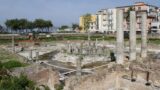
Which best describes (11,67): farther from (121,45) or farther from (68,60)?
(68,60)

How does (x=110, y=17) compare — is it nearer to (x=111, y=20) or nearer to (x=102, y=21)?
(x=111, y=20)

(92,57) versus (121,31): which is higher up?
(121,31)

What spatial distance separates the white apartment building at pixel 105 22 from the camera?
292ft

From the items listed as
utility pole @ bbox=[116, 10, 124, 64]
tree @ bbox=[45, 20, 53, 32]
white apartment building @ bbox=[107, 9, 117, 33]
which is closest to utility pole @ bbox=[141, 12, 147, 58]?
utility pole @ bbox=[116, 10, 124, 64]

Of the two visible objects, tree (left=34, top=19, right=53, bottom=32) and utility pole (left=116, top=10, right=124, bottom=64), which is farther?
tree (left=34, top=19, right=53, bottom=32)

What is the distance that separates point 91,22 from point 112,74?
237ft

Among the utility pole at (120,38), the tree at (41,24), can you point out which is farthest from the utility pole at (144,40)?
the tree at (41,24)

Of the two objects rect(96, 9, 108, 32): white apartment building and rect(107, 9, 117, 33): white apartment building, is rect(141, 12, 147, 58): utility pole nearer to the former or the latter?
rect(107, 9, 117, 33): white apartment building

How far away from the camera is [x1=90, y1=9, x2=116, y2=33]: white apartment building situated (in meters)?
88.9

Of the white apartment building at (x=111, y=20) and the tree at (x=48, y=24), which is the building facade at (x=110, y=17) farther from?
the tree at (x=48, y=24)

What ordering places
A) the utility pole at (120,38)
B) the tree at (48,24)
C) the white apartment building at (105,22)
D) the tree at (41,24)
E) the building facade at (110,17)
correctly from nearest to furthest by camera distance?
the utility pole at (120,38), the building facade at (110,17), the tree at (41,24), the tree at (48,24), the white apartment building at (105,22)

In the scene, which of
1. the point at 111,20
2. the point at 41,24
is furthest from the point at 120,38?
the point at 111,20

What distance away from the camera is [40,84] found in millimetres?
18375

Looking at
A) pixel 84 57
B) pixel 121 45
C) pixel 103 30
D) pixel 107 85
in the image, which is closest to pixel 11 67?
pixel 107 85
